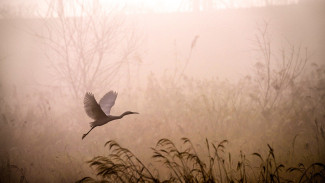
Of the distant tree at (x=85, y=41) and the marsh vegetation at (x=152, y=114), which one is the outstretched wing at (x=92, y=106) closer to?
the marsh vegetation at (x=152, y=114)

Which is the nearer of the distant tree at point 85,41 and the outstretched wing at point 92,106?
the outstretched wing at point 92,106

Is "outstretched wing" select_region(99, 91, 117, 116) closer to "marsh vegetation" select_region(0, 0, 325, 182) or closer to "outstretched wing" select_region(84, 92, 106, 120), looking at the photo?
"outstretched wing" select_region(84, 92, 106, 120)

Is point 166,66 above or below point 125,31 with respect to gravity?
below

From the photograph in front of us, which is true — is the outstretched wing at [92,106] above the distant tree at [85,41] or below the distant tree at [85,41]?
below

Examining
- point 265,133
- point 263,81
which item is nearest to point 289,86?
point 263,81

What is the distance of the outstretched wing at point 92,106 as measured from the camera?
133 cm

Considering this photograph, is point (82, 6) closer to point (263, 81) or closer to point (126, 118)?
point (126, 118)

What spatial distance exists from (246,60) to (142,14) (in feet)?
4.27

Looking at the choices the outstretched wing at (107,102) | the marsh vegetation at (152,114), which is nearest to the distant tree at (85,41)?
the marsh vegetation at (152,114)

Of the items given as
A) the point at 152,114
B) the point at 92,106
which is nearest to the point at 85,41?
the point at 152,114

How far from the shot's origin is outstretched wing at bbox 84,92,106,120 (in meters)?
1.33

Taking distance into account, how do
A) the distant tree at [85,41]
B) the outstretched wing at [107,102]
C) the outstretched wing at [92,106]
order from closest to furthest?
the outstretched wing at [92,106] < the outstretched wing at [107,102] < the distant tree at [85,41]

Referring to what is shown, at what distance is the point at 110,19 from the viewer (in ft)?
7.76

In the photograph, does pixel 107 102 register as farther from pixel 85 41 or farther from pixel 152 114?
pixel 85 41
